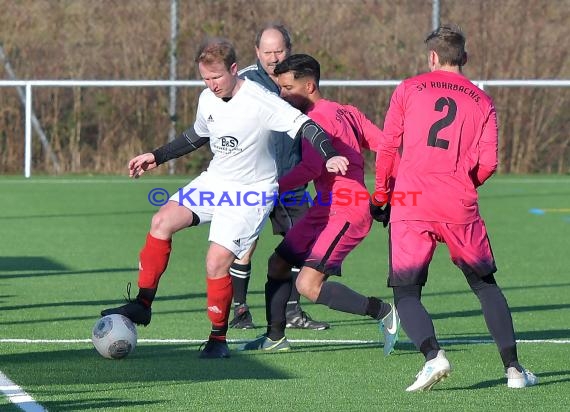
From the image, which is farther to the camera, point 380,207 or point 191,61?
point 191,61

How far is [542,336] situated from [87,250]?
20.1 ft

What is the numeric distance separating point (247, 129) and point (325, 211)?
0.72 m

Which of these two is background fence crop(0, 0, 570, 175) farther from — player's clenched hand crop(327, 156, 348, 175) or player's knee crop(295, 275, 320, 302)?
player's clenched hand crop(327, 156, 348, 175)

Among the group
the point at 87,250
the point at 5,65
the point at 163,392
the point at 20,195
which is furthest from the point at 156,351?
the point at 5,65

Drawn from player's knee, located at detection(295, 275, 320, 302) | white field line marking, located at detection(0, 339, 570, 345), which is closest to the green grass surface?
white field line marking, located at detection(0, 339, 570, 345)

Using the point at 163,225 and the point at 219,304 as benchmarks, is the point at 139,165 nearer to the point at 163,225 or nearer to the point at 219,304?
the point at 163,225

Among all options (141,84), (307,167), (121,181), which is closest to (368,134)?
(307,167)

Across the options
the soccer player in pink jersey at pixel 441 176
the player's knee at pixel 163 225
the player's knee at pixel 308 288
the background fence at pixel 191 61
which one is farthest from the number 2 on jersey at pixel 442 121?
the background fence at pixel 191 61

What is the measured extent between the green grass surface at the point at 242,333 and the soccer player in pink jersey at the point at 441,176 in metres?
0.35

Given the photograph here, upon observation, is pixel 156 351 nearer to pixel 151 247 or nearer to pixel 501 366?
pixel 151 247

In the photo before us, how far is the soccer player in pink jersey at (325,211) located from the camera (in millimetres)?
8062

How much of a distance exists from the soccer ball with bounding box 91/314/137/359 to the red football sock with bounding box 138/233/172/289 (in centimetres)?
40

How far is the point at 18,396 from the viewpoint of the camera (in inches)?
251

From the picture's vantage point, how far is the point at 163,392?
6.55m
